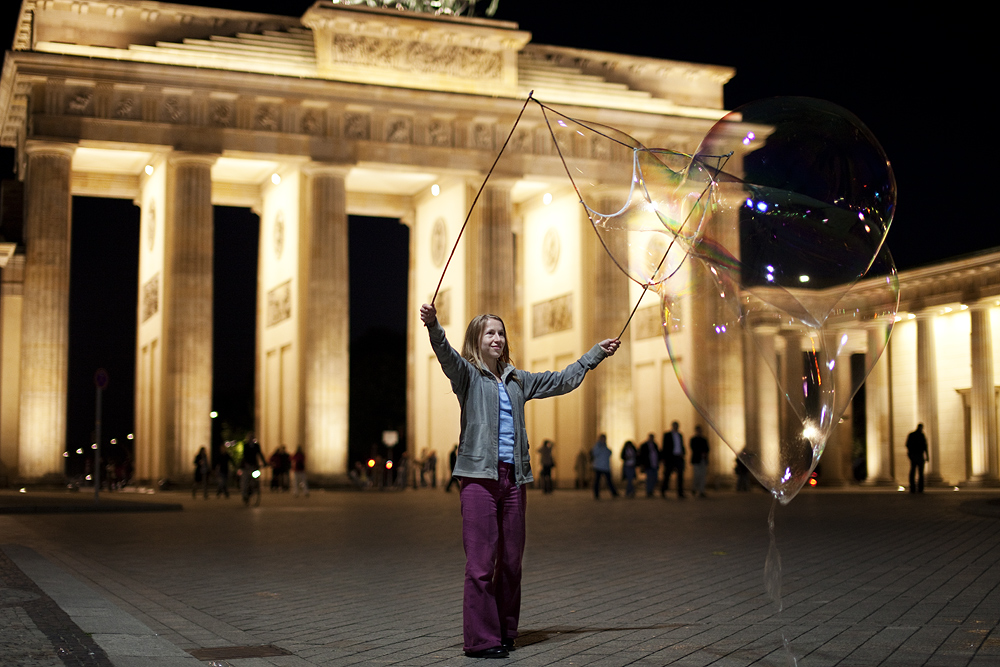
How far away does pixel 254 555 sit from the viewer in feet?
50.6

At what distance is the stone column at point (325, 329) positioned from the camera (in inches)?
1815

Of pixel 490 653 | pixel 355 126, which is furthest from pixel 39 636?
pixel 355 126

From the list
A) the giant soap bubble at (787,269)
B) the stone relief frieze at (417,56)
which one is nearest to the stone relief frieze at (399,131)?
the stone relief frieze at (417,56)

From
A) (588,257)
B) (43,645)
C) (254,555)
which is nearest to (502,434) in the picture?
(43,645)

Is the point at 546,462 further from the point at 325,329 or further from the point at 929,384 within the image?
the point at 929,384

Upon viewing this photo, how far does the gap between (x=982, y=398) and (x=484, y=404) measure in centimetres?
4888

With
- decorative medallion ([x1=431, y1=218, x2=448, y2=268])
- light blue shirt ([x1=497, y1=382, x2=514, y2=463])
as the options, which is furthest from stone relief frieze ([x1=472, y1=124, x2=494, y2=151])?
light blue shirt ([x1=497, y1=382, x2=514, y2=463])

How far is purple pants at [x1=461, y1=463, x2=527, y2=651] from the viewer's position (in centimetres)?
781

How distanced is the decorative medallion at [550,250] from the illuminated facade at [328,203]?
0.13 metres

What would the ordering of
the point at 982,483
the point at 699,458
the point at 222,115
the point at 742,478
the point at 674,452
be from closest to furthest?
the point at 674,452, the point at 699,458, the point at 742,478, the point at 222,115, the point at 982,483

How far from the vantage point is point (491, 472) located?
26.3 ft

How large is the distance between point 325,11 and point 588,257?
48.1ft

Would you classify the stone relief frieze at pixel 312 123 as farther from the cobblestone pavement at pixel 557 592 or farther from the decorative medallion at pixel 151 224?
the cobblestone pavement at pixel 557 592

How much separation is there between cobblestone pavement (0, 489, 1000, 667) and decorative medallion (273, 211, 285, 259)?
30.3m
